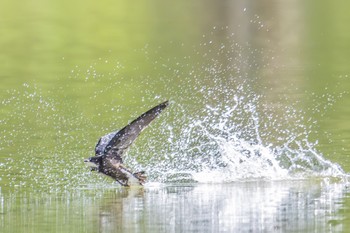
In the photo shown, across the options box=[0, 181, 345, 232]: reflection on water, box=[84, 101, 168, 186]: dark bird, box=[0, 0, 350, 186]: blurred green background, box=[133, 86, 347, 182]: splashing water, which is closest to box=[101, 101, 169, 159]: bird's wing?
box=[84, 101, 168, 186]: dark bird

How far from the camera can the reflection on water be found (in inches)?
464

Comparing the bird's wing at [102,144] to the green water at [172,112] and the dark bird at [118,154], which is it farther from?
the green water at [172,112]

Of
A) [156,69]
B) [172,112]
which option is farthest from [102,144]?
[156,69]

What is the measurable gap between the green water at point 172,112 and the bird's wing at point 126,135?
0.45 metres

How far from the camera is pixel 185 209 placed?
41.6 ft

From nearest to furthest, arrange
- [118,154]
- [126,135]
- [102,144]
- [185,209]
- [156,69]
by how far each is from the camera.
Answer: [185,209] → [126,135] → [118,154] → [102,144] → [156,69]

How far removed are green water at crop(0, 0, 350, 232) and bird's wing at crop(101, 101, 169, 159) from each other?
0.45 metres

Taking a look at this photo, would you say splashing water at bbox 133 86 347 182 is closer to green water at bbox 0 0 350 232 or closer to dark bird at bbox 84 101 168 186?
green water at bbox 0 0 350 232

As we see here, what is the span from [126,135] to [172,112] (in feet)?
17.9

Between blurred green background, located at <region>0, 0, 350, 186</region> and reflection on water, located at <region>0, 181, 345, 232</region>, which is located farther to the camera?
blurred green background, located at <region>0, 0, 350, 186</region>

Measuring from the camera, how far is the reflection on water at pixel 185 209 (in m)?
11.8

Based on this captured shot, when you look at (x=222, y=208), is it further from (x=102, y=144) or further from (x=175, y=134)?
(x=175, y=134)

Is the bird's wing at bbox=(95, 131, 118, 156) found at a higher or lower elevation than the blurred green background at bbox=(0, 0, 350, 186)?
lower

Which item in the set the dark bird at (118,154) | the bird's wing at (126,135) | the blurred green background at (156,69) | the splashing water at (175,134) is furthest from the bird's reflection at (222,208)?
the blurred green background at (156,69)
